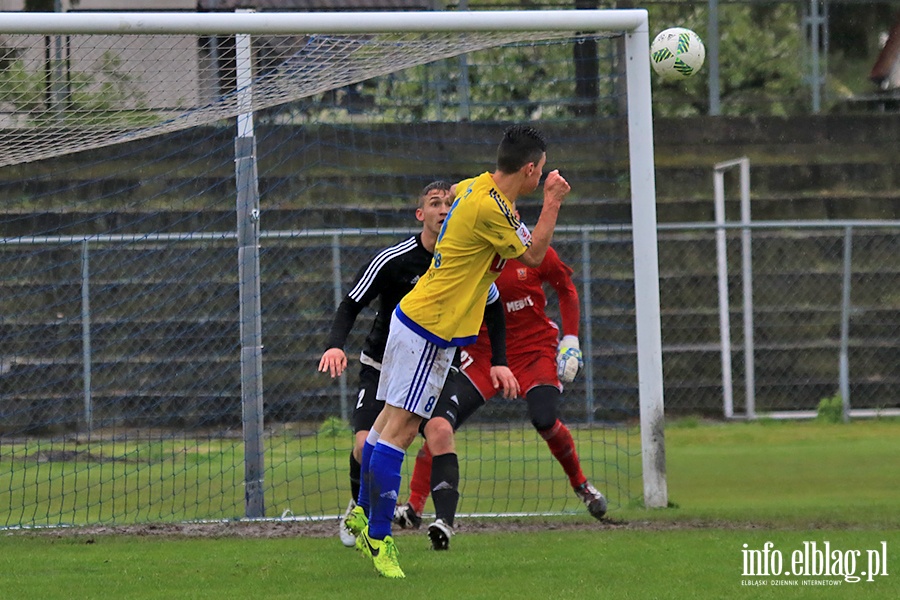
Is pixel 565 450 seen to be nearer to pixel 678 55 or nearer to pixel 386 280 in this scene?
pixel 386 280

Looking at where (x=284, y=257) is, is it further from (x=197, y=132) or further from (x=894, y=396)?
(x=894, y=396)

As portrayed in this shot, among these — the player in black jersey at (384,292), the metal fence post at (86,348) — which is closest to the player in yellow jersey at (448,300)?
the player in black jersey at (384,292)

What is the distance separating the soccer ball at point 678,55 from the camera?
7348mm

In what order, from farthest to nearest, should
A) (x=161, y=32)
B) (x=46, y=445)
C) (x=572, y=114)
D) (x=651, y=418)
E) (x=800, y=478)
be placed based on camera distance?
1. (x=572, y=114)
2. (x=46, y=445)
3. (x=800, y=478)
4. (x=651, y=418)
5. (x=161, y=32)

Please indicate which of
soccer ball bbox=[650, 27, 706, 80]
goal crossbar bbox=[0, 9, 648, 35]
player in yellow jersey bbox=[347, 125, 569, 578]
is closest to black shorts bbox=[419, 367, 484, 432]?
player in yellow jersey bbox=[347, 125, 569, 578]

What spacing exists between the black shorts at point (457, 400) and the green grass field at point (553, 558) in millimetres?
657

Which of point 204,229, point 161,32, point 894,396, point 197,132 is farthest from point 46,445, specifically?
point 894,396

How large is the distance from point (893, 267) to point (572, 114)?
13.6 feet

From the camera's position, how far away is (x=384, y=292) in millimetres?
6742

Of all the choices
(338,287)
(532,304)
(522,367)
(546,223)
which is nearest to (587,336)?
(338,287)

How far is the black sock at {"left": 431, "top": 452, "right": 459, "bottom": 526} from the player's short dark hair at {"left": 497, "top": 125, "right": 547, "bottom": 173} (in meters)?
1.59

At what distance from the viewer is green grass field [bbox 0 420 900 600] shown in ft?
16.6

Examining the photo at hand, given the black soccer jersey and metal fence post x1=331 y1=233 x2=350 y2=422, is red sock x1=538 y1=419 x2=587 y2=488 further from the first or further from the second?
metal fence post x1=331 y1=233 x2=350 y2=422

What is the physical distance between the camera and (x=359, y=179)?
13.6m
